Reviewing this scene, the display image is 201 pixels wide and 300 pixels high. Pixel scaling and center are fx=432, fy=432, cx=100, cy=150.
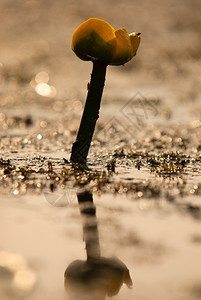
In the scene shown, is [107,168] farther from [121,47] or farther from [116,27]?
[116,27]

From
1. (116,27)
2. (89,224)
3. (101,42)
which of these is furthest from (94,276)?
(116,27)

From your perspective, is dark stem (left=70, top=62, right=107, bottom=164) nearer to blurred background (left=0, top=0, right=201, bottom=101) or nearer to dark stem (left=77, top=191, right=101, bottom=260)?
dark stem (left=77, top=191, right=101, bottom=260)

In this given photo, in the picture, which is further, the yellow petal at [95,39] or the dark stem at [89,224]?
the yellow petal at [95,39]

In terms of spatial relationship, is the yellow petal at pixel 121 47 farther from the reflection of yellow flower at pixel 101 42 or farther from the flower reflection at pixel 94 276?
the flower reflection at pixel 94 276

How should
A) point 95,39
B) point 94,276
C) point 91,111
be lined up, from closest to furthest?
point 94,276
point 95,39
point 91,111

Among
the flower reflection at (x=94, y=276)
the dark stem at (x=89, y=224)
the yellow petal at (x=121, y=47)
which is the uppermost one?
the yellow petal at (x=121, y=47)

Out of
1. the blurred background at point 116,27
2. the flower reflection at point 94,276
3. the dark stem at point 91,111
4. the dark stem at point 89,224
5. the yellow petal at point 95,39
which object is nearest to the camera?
the flower reflection at point 94,276

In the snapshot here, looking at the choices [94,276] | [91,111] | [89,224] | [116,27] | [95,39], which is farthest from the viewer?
[116,27]

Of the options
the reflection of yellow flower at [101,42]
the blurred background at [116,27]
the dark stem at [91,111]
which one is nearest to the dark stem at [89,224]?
the dark stem at [91,111]
